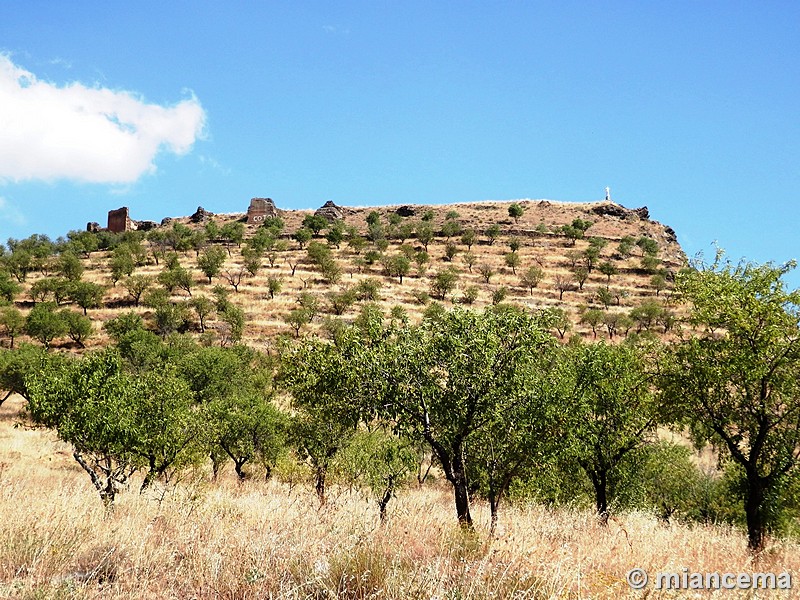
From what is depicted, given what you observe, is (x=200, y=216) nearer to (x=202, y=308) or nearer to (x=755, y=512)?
(x=202, y=308)

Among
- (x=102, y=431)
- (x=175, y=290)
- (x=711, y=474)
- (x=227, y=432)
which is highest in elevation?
(x=175, y=290)

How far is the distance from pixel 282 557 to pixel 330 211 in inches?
6208

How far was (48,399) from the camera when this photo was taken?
23.5 meters

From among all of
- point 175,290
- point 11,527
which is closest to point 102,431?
point 11,527

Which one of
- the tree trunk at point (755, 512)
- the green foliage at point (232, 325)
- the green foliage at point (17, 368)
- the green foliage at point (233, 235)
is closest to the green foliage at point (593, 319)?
the green foliage at point (232, 325)

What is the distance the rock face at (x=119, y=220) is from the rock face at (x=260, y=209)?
3478 centimetres

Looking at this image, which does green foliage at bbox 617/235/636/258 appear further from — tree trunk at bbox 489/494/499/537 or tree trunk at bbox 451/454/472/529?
tree trunk at bbox 451/454/472/529

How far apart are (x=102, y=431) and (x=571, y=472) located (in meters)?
22.8

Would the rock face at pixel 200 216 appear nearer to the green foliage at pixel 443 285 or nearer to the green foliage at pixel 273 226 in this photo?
the green foliage at pixel 273 226

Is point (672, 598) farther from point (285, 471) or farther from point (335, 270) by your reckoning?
point (335, 270)

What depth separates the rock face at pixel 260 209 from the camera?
158 metres

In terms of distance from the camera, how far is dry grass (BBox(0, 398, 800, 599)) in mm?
5770

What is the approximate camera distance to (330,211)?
159500 millimetres

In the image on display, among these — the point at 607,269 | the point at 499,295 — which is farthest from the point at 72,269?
the point at 607,269
